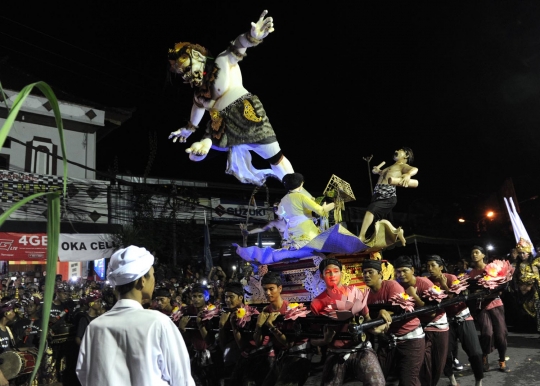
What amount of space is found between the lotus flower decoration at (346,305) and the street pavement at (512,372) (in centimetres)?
268

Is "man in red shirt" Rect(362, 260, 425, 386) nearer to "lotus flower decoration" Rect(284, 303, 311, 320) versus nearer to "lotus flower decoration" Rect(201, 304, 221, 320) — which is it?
"lotus flower decoration" Rect(284, 303, 311, 320)

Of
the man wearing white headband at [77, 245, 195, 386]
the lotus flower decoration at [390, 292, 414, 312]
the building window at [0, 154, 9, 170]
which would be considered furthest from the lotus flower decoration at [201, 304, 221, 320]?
the building window at [0, 154, 9, 170]

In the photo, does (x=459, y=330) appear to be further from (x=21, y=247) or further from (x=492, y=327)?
(x=21, y=247)

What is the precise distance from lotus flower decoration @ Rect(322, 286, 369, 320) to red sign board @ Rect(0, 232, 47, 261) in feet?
42.2

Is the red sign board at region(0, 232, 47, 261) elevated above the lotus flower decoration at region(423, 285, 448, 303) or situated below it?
above

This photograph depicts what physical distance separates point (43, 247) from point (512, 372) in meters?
14.2

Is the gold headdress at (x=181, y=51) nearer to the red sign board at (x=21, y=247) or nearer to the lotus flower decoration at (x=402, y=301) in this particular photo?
the lotus flower decoration at (x=402, y=301)

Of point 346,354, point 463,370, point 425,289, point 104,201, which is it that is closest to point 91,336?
point 346,354

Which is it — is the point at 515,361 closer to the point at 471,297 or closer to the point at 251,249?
the point at 471,297

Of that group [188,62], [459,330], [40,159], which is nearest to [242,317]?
[459,330]

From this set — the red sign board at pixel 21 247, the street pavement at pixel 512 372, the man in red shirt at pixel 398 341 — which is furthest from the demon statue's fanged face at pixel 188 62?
the red sign board at pixel 21 247

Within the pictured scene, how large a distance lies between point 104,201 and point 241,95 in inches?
554

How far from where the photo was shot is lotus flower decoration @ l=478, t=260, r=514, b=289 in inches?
233

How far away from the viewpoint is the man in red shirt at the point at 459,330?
560cm
